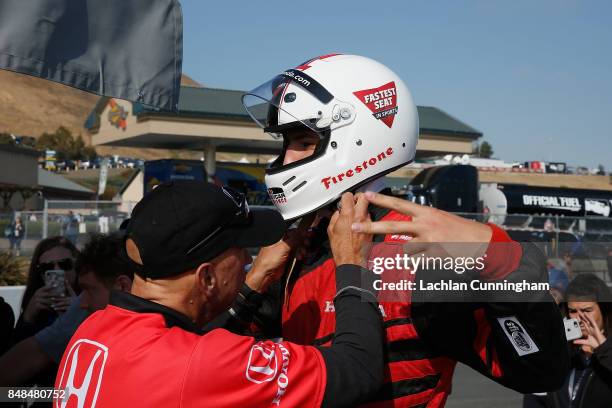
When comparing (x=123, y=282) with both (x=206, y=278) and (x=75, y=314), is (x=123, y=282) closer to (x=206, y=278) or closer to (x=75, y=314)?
(x=75, y=314)

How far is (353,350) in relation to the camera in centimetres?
189

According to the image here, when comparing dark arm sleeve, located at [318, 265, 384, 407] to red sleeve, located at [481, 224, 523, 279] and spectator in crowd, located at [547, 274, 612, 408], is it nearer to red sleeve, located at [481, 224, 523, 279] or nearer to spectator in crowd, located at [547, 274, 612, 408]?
red sleeve, located at [481, 224, 523, 279]

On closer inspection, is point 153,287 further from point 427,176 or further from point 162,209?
point 427,176

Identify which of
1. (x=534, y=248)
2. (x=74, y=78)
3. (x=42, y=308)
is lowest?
(x=42, y=308)

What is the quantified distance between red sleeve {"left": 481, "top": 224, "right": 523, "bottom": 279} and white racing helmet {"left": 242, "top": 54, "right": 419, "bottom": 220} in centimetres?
71

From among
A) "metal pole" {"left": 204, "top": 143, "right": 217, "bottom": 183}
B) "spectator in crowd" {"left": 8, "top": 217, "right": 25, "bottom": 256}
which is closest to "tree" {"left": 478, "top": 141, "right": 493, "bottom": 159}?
"metal pole" {"left": 204, "top": 143, "right": 217, "bottom": 183}

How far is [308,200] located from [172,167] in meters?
25.8

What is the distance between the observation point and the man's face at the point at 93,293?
140 inches

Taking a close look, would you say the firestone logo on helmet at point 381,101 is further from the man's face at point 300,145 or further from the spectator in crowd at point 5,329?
the spectator in crowd at point 5,329

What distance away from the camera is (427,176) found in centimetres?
2705

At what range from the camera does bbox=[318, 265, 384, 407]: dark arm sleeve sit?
188cm

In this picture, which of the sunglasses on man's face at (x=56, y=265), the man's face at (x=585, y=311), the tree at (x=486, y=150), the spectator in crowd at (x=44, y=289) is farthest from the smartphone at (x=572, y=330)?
the tree at (x=486, y=150)

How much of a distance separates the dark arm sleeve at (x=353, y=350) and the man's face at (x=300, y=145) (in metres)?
0.64

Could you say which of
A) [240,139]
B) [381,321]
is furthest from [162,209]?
[240,139]
